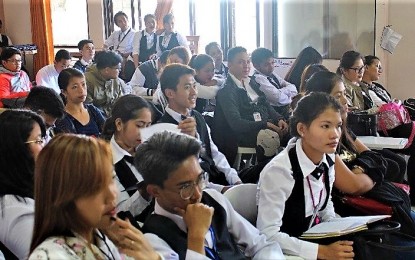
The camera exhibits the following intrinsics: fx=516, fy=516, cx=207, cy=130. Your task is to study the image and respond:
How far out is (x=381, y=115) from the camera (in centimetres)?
411

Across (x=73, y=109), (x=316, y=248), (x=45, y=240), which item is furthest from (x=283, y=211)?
(x=73, y=109)

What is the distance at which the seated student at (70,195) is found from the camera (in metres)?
1.10

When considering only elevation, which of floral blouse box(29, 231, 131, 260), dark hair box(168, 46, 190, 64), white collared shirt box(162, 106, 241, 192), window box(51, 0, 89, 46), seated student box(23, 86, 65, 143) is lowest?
white collared shirt box(162, 106, 241, 192)

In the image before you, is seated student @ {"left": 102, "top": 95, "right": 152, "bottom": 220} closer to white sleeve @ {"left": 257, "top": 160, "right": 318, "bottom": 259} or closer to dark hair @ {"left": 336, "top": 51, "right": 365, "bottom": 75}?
white sleeve @ {"left": 257, "top": 160, "right": 318, "bottom": 259}

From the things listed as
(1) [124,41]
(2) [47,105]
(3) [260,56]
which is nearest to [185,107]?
(2) [47,105]

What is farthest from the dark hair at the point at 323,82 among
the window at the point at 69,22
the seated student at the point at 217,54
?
the window at the point at 69,22

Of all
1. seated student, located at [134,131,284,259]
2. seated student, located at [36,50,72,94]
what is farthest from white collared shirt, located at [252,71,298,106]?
seated student, located at [134,131,284,259]

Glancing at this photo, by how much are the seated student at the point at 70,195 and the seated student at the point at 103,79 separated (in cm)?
328

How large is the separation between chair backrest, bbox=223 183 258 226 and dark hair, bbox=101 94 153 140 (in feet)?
2.11

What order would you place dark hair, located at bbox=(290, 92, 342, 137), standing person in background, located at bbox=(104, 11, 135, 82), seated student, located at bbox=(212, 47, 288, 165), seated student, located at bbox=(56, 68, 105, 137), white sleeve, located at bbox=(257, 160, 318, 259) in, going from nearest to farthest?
white sleeve, located at bbox=(257, 160, 318, 259) → dark hair, located at bbox=(290, 92, 342, 137) → seated student, located at bbox=(56, 68, 105, 137) → seated student, located at bbox=(212, 47, 288, 165) → standing person in background, located at bbox=(104, 11, 135, 82)

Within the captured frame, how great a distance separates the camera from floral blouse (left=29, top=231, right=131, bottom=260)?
107cm

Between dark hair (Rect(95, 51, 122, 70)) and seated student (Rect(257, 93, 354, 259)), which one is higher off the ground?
dark hair (Rect(95, 51, 122, 70))

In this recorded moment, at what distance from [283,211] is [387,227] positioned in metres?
0.42

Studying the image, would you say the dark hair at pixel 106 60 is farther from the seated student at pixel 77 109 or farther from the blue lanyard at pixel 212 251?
the blue lanyard at pixel 212 251
